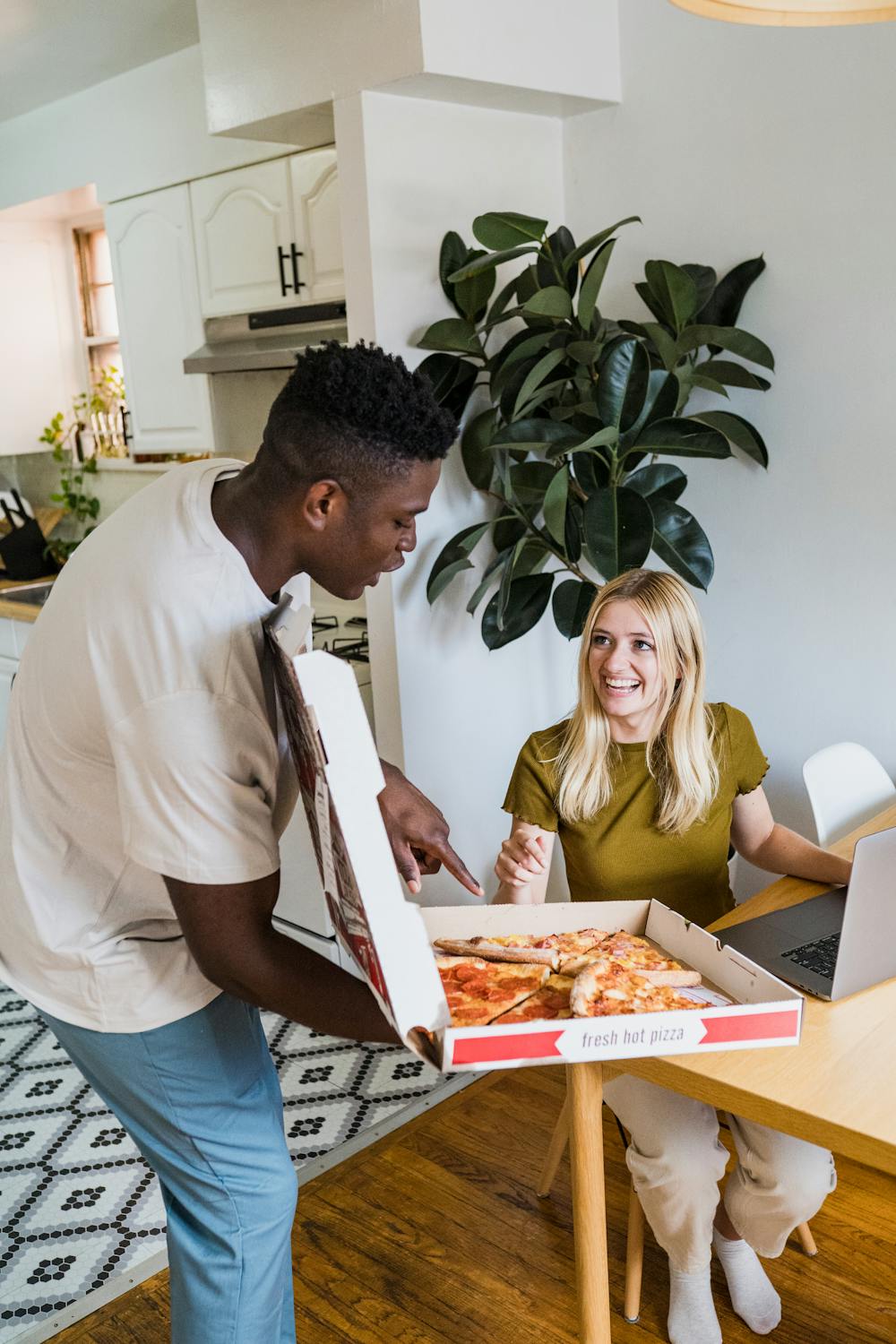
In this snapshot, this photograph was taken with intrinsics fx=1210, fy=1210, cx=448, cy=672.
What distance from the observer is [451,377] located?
2760 millimetres

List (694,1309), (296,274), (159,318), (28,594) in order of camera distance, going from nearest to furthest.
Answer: (694,1309), (296,274), (159,318), (28,594)

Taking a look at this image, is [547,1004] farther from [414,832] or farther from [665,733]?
[665,733]

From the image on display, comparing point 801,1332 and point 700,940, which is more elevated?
point 700,940

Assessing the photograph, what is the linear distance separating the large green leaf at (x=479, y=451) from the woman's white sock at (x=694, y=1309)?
169cm

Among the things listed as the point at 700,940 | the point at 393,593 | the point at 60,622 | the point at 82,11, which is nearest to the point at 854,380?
the point at 393,593

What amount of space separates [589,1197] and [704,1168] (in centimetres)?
35

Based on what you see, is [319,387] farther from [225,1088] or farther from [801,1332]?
[801,1332]

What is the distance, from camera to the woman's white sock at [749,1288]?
1.96 m

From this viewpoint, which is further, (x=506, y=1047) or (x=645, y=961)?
(x=645, y=961)

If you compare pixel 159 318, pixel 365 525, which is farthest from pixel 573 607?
pixel 159 318

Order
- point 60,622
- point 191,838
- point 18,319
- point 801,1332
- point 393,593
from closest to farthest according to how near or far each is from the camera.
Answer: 1. point 191,838
2. point 60,622
3. point 801,1332
4. point 393,593
5. point 18,319

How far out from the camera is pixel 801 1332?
1959 millimetres

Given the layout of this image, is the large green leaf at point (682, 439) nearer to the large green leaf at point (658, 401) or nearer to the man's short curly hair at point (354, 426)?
the large green leaf at point (658, 401)

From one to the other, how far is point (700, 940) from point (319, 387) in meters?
0.78
